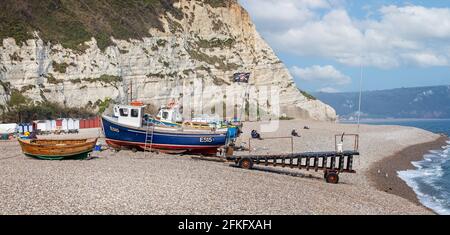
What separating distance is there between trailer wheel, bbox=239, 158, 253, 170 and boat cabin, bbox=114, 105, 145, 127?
30.2 feet

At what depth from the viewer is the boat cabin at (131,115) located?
3416cm

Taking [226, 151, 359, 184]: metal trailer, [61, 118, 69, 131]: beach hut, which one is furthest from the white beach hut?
[226, 151, 359, 184]: metal trailer

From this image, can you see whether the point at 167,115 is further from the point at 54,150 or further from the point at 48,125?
the point at 48,125

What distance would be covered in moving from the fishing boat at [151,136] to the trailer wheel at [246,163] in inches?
208

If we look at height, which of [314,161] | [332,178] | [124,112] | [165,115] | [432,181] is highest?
[124,112]

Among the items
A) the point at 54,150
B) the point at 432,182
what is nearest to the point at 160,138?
the point at 54,150

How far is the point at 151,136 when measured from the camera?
33062 millimetres

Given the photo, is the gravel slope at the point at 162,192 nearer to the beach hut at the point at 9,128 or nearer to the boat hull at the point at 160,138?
the boat hull at the point at 160,138

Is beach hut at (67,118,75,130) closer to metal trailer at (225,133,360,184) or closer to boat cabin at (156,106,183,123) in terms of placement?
boat cabin at (156,106,183,123)

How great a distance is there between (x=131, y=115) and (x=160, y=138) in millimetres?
3029

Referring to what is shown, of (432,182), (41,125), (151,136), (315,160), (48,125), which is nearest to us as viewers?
(315,160)

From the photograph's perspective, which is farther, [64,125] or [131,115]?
[64,125]

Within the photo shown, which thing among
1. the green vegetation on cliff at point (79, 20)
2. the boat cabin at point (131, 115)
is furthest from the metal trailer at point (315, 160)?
the green vegetation on cliff at point (79, 20)
